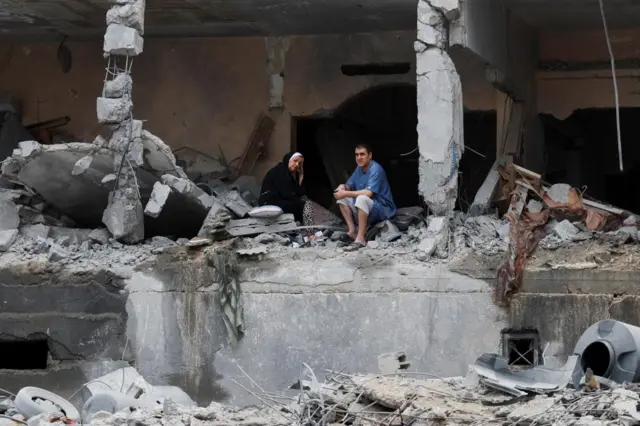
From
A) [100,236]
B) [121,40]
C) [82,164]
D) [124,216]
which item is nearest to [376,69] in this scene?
[121,40]

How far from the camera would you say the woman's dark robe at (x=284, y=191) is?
16969 millimetres

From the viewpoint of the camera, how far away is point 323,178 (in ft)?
71.1

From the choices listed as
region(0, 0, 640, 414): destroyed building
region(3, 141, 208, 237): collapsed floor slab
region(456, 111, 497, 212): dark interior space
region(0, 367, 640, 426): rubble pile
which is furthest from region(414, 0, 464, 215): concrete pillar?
region(456, 111, 497, 212): dark interior space

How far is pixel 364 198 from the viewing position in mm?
16094

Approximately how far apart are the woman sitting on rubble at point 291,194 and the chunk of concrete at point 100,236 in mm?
1786

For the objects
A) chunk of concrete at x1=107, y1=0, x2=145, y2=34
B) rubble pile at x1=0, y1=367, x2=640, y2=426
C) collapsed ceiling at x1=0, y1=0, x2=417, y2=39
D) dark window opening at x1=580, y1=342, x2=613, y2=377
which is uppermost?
collapsed ceiling at x1=0, y1=0, x2=417, y2=39

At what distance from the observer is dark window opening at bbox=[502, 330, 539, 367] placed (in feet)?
49.8

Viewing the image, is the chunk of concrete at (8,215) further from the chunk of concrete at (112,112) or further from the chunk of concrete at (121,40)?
the chunk of concrete at (121,40)

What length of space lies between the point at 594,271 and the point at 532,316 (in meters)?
0.76

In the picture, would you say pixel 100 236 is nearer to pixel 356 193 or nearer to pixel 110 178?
pixel 110 178

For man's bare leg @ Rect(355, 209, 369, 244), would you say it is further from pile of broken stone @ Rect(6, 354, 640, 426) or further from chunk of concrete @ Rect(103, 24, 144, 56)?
chunk of concrete @ Rect(103, 24, 144, 56)

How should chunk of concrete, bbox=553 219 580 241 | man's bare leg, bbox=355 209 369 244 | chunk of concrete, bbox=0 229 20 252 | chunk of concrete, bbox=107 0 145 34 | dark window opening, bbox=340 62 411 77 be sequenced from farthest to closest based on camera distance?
dark window opening, bbox=340 62 411 77 → chunk of concrete, bbox=0 229 20 252 → chunk of concrete, bbox=107 0 145 34 → man's bare leg, bbox=355 209 369 244 → chunk of concrete, bbox=553 219 580 241

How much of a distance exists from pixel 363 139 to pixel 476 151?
1.78 m

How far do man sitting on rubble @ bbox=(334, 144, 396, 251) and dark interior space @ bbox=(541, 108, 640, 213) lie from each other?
5859 millimetres
